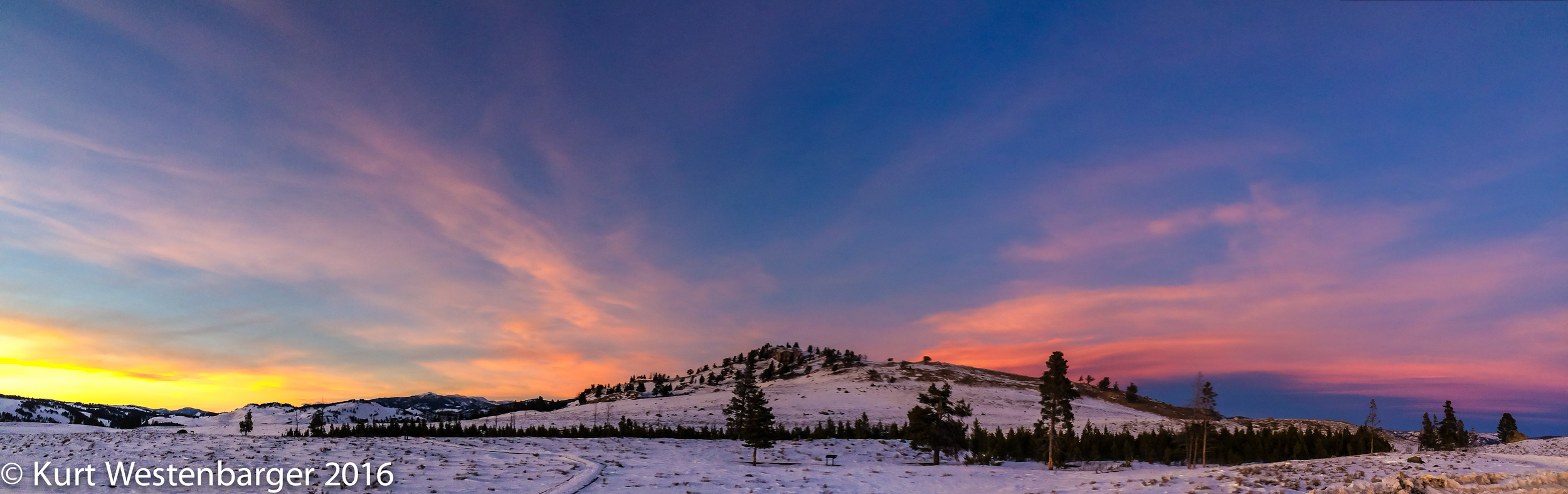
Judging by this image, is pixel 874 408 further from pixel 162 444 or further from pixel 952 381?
pixel 162 444

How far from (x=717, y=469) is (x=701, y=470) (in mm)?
1519

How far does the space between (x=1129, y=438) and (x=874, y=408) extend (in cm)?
6665

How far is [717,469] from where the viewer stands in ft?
166

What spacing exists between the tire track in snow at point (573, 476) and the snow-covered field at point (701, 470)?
209 mm

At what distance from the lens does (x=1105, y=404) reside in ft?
509

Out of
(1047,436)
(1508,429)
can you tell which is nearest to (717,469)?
(1047,436)

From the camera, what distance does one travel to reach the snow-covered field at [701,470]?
3155 centimetres

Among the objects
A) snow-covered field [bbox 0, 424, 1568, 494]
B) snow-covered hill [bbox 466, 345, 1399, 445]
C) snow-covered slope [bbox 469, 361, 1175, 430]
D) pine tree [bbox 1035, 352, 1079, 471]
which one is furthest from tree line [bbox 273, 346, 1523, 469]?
snow-covered slope [bbox 469, 361, 1175, 430]

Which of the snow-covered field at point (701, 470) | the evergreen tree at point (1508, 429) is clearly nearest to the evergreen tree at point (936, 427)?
the snow-covered field at point (701, 470)

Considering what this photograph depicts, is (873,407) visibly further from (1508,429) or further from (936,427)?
(1508,429)

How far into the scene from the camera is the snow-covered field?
31.5 metres

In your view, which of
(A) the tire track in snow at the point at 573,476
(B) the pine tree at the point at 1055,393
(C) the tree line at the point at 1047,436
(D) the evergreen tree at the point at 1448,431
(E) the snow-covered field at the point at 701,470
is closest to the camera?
(E) the snow-covered field at the point at 701,470

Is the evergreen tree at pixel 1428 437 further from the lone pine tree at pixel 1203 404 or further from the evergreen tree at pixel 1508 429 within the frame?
the lone pine tree at pixel 1203 404

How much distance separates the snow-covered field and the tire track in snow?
0.21 meters
